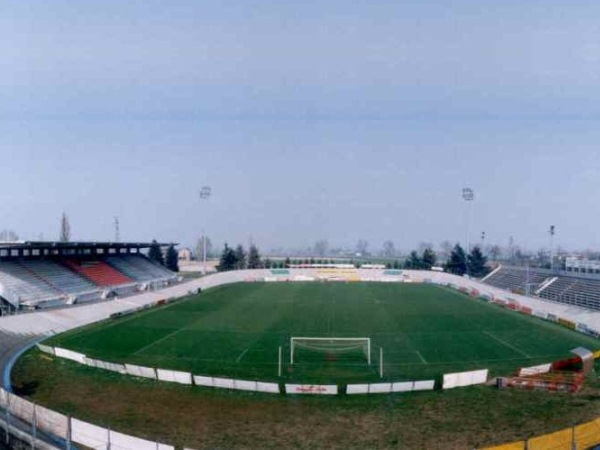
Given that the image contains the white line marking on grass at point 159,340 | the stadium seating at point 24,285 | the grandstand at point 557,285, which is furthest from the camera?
the grandstand at point 557,285

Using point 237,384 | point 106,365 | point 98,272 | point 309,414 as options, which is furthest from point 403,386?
point 98,272

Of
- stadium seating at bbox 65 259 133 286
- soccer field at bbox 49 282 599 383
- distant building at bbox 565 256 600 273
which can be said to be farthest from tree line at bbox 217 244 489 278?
soccer field at bbox 49 282 599 383

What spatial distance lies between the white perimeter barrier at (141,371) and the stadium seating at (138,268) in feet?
147

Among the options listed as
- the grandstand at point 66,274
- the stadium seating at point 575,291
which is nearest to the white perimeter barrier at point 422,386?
the grandstand at point 66,274

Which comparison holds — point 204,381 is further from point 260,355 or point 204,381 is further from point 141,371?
point 260,355

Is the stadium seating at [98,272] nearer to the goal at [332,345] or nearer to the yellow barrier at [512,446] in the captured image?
the goal at [332,345]

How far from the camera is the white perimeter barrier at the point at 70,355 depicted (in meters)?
30.5

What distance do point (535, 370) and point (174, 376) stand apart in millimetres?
15967

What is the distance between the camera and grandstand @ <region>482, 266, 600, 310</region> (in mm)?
57697

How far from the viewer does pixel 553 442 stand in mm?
16609

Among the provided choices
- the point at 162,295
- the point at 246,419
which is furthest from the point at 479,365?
the point at 162,295

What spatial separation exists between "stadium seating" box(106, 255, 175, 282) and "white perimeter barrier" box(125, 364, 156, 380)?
147 feet

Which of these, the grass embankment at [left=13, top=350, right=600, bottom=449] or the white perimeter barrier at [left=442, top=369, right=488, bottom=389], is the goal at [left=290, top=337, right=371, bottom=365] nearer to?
the white perimeter barrier at [left=442, top=369, right=488, bottom=389]

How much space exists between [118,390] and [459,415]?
13.4 m
